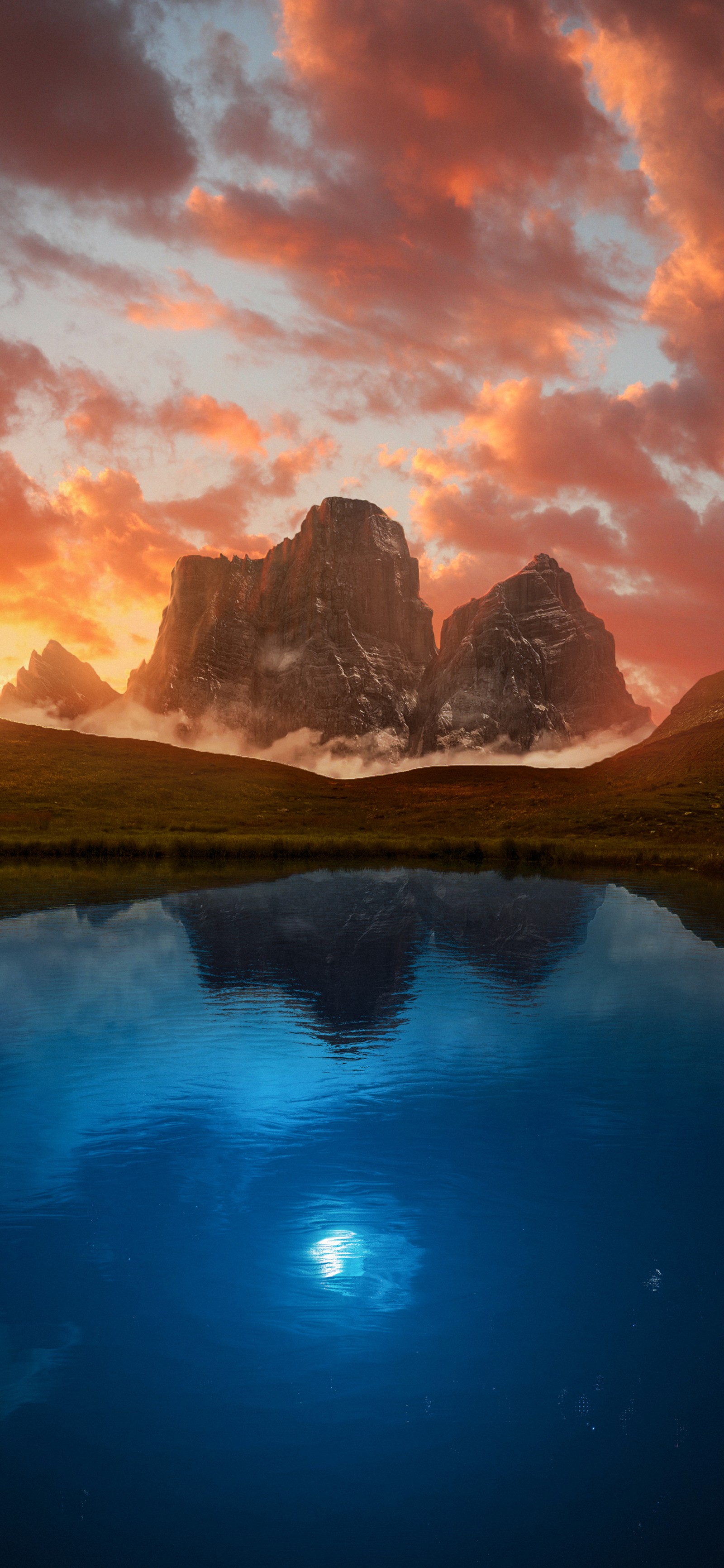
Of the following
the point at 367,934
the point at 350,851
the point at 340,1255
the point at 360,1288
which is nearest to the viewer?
the point at 360,1288

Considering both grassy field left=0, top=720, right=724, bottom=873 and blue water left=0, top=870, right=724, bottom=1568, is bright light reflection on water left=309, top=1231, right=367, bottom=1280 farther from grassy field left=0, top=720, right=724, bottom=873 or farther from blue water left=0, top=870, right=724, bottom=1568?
grassy field left=0, top=720, right=724, bottom=873

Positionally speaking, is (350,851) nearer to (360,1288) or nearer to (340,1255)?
(340,1255)

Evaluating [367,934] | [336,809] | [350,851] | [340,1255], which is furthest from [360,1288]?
[336,809]

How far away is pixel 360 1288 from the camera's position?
42.2 ft

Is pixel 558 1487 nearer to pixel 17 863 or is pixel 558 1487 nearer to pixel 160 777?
pixel 17 863

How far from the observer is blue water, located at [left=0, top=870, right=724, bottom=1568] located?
29.4 ft

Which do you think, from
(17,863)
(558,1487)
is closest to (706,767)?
(17,863)

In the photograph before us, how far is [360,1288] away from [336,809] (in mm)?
131876

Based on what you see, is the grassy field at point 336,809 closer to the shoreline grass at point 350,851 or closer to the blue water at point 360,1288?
the shoreline grass at point 350,851

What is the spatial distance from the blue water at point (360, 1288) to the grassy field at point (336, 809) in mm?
65574

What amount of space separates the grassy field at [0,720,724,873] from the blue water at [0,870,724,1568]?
65574 mm

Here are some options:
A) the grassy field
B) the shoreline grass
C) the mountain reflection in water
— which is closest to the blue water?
the mountain reflection in water

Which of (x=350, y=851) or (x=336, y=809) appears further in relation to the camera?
(x=336, y=809)

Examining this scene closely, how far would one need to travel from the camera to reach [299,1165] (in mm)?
16953
